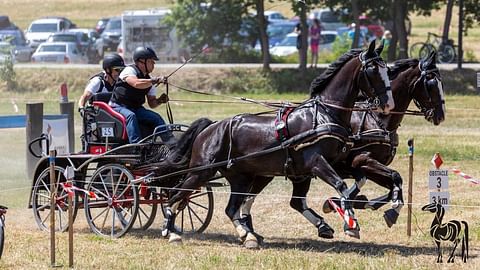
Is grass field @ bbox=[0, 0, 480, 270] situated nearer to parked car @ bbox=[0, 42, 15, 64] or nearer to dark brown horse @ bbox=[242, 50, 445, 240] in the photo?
dark brown horse @ bbox=[242, 50, 445, 240]

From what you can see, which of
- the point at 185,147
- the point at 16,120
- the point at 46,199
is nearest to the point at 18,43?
the point at 16,120

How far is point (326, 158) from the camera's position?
11.0 metres

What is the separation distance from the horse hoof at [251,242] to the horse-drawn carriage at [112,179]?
3.16 feet

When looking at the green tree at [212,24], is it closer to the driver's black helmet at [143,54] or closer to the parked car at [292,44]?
the parked car at [292,44]

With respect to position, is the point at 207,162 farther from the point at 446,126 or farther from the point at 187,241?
the point at 446,126

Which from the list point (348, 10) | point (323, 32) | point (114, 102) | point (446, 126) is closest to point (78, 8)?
point (323, 32)

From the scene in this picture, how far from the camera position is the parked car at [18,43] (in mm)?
41650

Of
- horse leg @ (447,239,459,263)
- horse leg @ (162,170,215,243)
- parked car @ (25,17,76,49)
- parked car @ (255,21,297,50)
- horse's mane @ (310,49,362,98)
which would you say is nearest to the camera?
horse leg @ (447,239,459,263)

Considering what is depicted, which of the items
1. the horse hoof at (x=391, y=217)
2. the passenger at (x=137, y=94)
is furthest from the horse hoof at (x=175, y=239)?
the horse hoof at (x=391, y=217)

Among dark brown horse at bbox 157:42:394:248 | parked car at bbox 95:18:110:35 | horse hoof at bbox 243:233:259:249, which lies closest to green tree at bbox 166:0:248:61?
parked car at bbox 95:18:110:35

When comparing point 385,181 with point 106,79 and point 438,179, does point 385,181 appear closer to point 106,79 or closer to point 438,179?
point 438,179

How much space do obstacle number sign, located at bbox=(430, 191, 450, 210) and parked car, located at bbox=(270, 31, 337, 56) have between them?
31162mm

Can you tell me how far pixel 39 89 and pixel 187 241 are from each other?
23.2 meters

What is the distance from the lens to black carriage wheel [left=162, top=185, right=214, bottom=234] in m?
12.4
